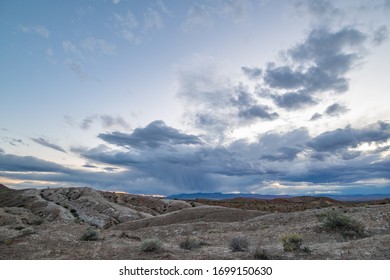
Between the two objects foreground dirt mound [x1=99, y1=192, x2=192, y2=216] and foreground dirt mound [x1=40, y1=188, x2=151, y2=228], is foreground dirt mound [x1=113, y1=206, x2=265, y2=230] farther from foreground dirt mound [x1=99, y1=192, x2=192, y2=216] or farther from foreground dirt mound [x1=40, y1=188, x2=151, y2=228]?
foreground dirt mound [x1=99, y1=192, x2=192, y2=216]

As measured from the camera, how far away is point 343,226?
1950cm

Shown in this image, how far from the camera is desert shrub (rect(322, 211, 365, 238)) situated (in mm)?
18744

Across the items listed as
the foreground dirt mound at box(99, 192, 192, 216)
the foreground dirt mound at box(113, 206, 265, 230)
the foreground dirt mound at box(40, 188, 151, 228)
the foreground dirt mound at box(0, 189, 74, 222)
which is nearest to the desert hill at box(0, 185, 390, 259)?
the foreground dirt mound at box(113, 206, 265, 230)

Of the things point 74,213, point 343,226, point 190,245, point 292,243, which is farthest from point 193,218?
point 74,213

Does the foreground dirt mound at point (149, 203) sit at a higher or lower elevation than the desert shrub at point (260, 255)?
higher

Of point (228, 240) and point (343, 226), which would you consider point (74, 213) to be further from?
point (343, 226)

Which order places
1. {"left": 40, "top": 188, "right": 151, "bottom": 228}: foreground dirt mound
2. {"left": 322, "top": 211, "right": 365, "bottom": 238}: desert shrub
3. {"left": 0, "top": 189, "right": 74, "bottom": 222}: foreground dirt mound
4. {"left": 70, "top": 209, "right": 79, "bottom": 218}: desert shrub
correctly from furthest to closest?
{"left": 70, "top": 209, "right": 79, "bottom": 218}: desert shrub → {"left": 40, "top": 188, "right": 151, "bottom": 228}: foreground dirt mound → {"left": 0, "top": 189, "right": 74, "bottom": 222}: foreground dirt mound → {"left": 322, "top": 211, "right": 365, "bottom": 238}: desert shrub

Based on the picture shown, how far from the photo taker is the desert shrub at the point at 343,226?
18.7m

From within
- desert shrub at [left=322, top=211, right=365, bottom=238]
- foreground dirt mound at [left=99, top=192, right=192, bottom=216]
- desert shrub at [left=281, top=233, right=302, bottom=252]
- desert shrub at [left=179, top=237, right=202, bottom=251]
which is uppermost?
foreground dirt mound at [left=99, top=192, right=192, bottom=216]

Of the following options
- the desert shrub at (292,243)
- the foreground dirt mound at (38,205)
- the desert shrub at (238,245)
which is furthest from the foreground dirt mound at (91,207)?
the desert shrub at (292,243)

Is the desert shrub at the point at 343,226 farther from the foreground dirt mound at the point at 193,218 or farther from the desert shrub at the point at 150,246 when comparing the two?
the foreground dirt mound at the point at 193,218

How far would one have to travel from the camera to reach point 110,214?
178 ft
